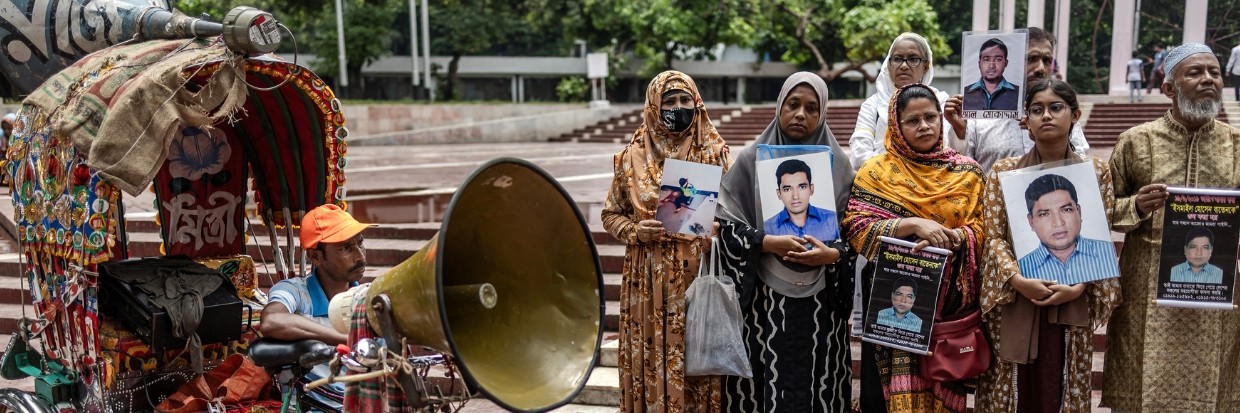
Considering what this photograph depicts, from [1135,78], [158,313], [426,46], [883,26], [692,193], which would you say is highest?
[883,26]

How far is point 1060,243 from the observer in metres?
3.35

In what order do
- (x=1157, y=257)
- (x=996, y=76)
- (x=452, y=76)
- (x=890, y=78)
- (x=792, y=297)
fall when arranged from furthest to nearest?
(x=452, y=76) → (x=890, y=78) → (x=996, y=76) → (x=792, y=297) → (x=1157, y=257)

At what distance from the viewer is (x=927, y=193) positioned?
361 centimetres

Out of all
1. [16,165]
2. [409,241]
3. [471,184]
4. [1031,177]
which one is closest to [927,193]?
[1031,177]

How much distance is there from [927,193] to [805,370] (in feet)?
2.71

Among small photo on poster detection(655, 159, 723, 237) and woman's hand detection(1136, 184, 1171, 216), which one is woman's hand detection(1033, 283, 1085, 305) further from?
small photo on poster detection(655, 159, 723, 237)

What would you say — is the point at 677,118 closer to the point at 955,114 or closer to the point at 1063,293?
the point at 955,114

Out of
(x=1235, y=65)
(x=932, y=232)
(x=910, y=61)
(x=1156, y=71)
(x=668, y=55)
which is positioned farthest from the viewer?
(x=668, y=55)

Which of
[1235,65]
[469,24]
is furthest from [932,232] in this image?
[469,24]

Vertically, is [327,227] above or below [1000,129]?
below

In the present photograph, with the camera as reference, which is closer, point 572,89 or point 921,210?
point 921,210

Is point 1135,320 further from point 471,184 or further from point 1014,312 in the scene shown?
point 471,184

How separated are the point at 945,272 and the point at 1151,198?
0.75 metres

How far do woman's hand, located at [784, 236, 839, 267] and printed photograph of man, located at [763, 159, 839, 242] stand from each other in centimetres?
4
